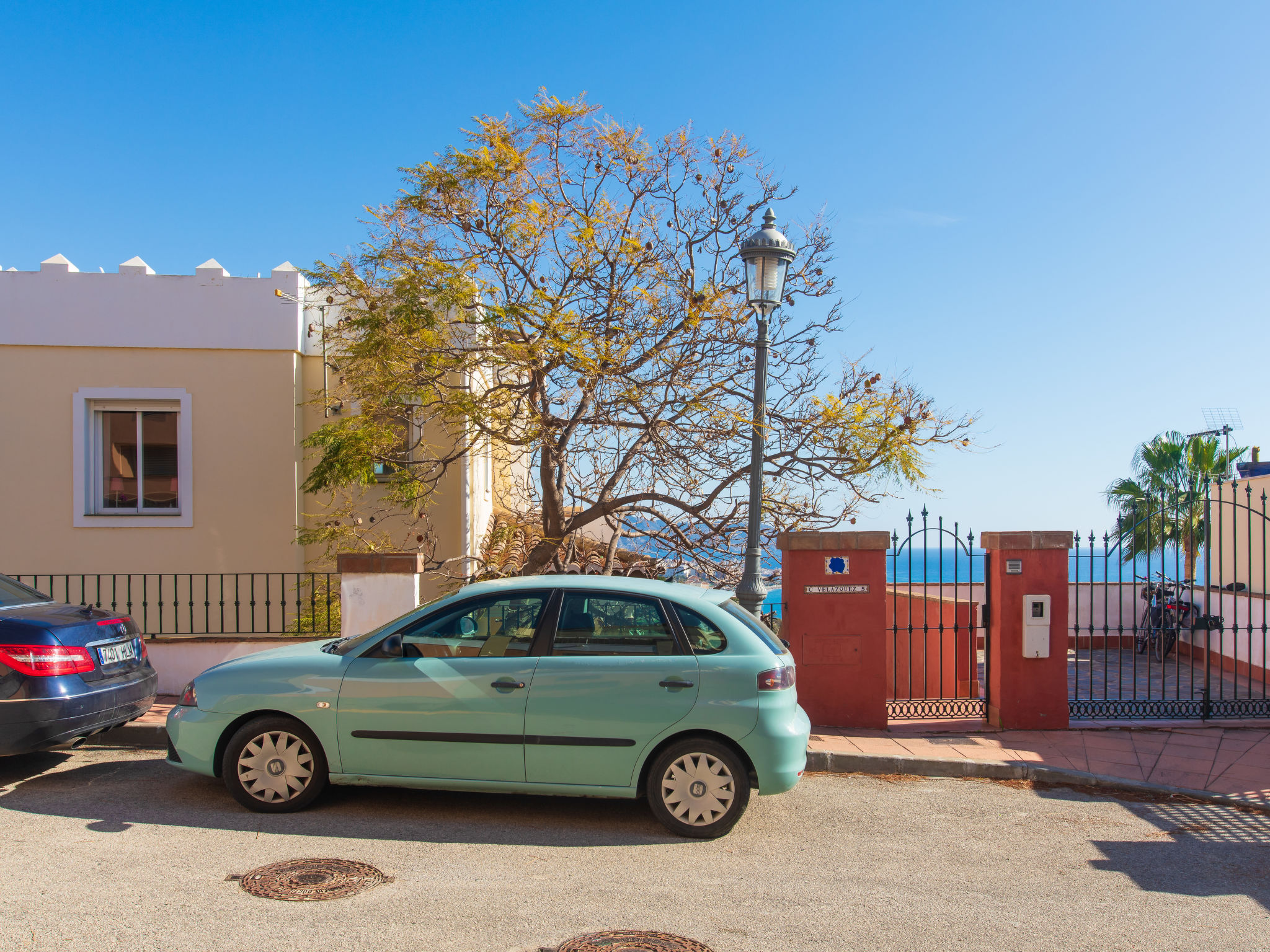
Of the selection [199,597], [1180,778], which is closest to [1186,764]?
[1180,778]

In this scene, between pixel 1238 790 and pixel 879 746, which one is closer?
pixel 1238 790

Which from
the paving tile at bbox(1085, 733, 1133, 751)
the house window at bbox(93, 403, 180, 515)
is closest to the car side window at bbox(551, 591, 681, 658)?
the paving tile at bbox(1085, 733, 1133, 751)

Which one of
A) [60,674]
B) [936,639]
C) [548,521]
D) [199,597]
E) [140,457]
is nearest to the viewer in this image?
[60,674]

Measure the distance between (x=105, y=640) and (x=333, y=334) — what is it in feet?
17.7

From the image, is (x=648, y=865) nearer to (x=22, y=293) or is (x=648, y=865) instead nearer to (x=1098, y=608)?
(x=22, y=293)

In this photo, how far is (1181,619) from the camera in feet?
52.6

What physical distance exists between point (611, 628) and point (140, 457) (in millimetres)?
9134

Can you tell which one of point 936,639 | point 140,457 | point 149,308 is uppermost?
point 149,308

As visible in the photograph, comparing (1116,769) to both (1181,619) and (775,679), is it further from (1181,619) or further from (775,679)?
(1181,619)

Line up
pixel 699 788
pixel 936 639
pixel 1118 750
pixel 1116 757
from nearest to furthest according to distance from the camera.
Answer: pixel 699 788 → pixel 1116 757 → pixel 1118 750 → pixel 936 639

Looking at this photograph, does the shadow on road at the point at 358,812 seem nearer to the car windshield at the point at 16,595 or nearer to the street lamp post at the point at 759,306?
the car windshield at the point at 16,595

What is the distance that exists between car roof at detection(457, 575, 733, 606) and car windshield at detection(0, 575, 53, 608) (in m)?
3.31

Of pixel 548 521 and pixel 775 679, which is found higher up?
pixel 548 521

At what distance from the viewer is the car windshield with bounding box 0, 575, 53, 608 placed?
6648 millimetres
